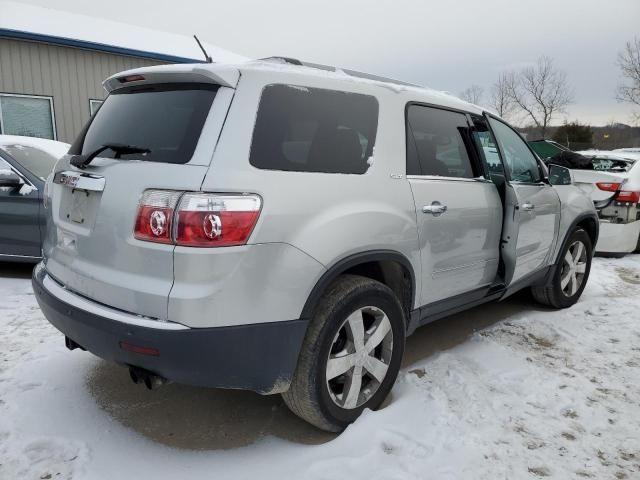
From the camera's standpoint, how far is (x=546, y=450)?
250 centimetres

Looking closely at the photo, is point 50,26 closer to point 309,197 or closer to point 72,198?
point 72,198

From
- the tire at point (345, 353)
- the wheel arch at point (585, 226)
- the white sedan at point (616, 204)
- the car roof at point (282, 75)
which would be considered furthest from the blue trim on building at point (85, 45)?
the tire at point (345, 353)

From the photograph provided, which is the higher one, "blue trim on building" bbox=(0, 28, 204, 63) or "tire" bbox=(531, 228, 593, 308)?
"blue trim on building" bbox=(0, 28, 204, 63)

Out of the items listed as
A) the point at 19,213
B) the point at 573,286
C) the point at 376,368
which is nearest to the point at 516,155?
the point at 573,286

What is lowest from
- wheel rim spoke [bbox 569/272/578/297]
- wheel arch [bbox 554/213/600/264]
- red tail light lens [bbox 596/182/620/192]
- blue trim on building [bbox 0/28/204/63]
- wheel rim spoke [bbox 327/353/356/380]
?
wheel rim spoke [bbox 569/272/578/297]

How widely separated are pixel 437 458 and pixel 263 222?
1.44 meters

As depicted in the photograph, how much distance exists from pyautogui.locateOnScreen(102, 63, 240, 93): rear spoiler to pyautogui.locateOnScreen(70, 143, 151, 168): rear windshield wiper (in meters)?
0.38

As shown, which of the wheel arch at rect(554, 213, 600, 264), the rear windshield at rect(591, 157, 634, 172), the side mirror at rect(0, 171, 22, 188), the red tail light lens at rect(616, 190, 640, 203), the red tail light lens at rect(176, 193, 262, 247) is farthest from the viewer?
the rear windshield at rect(591, 157, 634, 172)

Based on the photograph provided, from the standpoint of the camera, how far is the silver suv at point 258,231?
2021 mm

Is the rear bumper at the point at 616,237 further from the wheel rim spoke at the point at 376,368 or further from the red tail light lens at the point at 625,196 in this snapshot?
the wheel rim spoke at the point at 376,368

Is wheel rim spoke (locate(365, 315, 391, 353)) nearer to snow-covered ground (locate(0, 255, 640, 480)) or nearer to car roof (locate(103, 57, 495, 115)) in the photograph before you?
snow-covered ground (locate(0, 255, 640, 480))

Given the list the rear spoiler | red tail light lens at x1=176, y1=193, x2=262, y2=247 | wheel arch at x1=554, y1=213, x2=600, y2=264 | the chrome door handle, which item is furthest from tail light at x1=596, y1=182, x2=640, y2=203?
red tail light lens at x1=176, y1=193, x2=262, y2=247

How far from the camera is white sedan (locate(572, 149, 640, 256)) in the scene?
22.7ft

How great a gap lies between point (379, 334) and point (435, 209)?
823 mm
